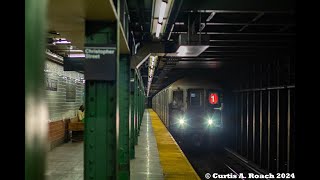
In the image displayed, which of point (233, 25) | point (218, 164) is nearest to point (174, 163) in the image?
point (233, 25)

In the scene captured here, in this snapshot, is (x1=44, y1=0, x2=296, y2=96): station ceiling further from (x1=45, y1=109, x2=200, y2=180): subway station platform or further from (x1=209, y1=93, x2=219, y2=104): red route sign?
(x1=45, y1=109, x2=200, y2=180): subway station platform

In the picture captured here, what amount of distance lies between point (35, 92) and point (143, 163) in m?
8.22

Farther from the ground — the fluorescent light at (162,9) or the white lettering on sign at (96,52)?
the fluorescent light at (162,9)

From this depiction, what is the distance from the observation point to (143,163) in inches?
362

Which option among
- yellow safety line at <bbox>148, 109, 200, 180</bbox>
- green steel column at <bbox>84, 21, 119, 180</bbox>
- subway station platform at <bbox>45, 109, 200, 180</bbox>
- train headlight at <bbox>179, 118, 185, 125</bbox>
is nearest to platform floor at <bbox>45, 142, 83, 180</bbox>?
subway station platform at <bbox>45, 109, 200, 180</bbox>

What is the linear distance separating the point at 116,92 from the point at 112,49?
19.5 inches

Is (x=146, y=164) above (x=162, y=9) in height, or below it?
below

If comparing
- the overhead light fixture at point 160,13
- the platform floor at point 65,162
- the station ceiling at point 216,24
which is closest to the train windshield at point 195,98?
the station ceiling at point 216,24

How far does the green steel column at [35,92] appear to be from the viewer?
114 centimetres

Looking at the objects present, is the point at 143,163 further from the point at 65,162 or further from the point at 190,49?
the point at 190,49

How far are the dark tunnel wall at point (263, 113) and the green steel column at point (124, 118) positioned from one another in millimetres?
4757

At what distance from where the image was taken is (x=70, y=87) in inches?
549

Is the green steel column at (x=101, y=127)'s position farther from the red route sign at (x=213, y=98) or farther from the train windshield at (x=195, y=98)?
the red route sign at (x=213, y=98)
